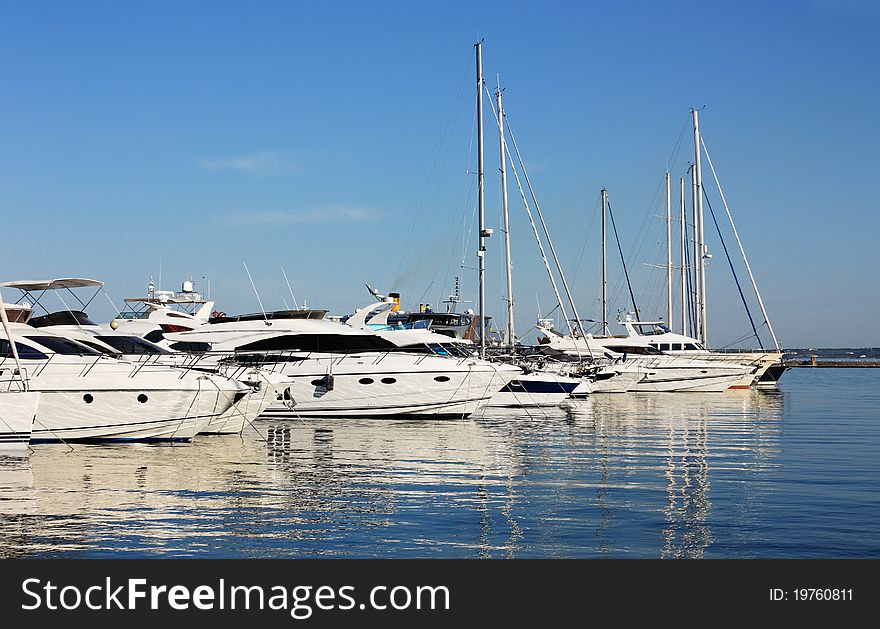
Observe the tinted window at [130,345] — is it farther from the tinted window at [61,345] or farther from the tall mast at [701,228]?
the tall mast at [701,228]

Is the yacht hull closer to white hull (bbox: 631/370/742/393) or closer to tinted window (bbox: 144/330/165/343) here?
tinted window (bbox: 144/330/165/343)

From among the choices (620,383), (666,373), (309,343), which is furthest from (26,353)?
(666,373)

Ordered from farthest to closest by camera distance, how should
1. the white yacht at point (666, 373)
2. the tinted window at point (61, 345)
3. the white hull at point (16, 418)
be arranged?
the white yacht at point (666, 373) < the tinted window at point (61, 345) < the white hull at point (16, 418)

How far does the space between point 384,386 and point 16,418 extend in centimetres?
1152

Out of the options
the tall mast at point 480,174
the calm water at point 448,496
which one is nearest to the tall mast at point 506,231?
the tall mast at point 480,174

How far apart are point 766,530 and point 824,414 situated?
2329 centimetres

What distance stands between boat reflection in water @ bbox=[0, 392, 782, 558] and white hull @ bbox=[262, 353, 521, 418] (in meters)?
2.99

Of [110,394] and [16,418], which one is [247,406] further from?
[16,418]

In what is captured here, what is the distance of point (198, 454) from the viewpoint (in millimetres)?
17391

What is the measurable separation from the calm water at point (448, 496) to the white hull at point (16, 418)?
33cm

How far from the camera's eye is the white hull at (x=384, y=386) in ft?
84.1

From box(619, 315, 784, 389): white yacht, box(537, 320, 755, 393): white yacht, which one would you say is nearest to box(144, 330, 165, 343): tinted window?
box(537, 320, 755, 393): white yacht

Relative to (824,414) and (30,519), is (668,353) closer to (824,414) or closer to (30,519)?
(824,414)
